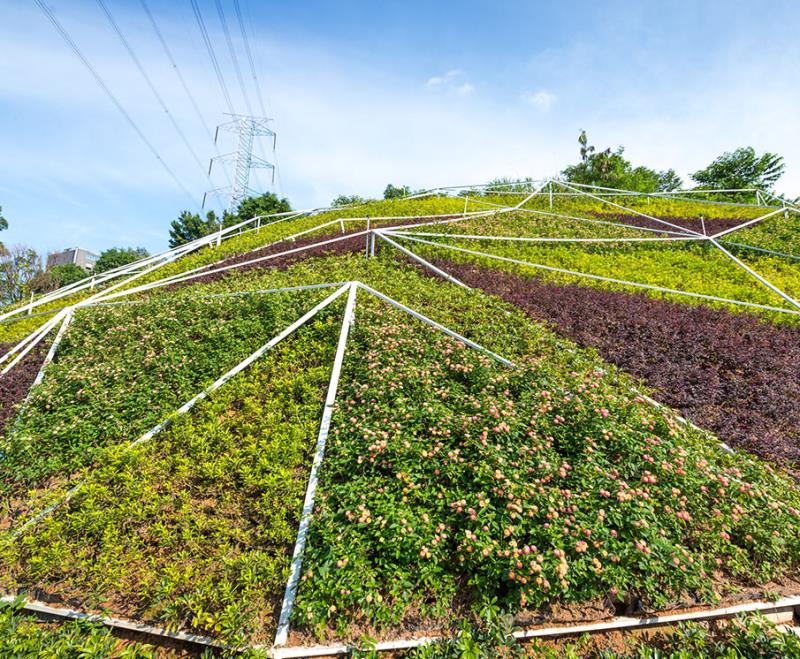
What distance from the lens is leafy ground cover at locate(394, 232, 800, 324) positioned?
25.5 feet

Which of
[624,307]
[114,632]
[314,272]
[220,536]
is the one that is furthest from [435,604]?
[314,272]

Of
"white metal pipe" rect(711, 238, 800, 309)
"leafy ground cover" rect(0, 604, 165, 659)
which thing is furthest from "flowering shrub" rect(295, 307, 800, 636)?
"white metal pipe" rect(711, 238, 800, 309)

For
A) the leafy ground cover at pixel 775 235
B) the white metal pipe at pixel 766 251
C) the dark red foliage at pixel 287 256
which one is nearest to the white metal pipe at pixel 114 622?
the dark red foliage at pixel 287 256

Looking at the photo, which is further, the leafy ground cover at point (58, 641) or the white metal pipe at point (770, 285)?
the white metal pipe at point (770, 285)

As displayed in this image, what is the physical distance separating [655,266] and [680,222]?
19.6ft

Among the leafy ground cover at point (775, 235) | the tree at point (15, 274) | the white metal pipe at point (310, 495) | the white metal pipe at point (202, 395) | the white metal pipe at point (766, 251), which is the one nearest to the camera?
the white metal pipe at point (310, 495)

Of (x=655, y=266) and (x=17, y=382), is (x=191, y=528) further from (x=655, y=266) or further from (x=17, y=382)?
(x=655, y=266)

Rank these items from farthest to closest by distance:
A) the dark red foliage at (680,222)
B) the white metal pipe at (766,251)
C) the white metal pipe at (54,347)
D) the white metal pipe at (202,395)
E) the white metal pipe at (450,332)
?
the dark red foliage at (680,222)
the white metal pipe at (766,251)
the white metal pipe at (54,347)
the white metal pipe at (450,332)
the white metal pipe at (202,395)

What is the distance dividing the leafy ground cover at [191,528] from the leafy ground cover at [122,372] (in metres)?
0.49

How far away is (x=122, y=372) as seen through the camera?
4.80 m

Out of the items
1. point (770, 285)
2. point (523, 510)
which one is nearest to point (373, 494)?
point (523, 510)

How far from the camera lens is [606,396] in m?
4.10

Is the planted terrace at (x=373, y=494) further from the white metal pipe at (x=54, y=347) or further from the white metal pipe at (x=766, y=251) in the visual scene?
the white metal pipe at (x=766, y=251)

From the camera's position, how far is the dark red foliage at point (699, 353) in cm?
441
